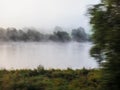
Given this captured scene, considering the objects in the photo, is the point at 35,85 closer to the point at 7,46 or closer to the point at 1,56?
the point at 1,56

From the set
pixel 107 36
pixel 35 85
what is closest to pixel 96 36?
pixel 107 36

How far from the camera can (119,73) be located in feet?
19.1

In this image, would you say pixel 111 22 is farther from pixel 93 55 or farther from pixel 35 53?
pixel 35 53

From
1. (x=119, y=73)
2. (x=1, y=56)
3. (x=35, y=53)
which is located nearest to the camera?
(x=119, y=73)

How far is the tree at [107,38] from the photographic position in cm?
583

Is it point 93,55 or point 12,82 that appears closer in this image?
point 93,55

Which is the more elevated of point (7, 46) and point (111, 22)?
point (7, 46)

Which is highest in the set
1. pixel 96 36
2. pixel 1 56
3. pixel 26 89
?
pixel 1 56

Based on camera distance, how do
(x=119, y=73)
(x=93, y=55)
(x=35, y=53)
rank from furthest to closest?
1. (x=35, y=53)
2. (x=93, y=55)
3. (x=119, y=73)

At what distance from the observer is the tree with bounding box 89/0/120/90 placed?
5.83 metres

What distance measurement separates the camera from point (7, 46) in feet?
80.3

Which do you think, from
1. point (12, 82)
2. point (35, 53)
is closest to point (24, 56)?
point (35, 53)

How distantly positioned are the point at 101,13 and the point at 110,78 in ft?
3.26

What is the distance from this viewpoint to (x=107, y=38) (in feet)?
19.2
